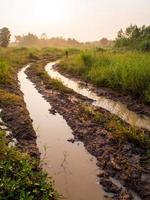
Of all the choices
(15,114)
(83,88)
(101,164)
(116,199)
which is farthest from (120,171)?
(83,88)

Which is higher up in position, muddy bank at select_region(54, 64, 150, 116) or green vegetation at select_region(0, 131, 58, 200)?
green vegetation at select_region(0, 131, 58, 200)

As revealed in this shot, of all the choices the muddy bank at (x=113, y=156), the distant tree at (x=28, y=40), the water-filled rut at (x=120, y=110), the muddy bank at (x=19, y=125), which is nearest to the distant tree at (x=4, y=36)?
the distant tree at (x=28, y=40)

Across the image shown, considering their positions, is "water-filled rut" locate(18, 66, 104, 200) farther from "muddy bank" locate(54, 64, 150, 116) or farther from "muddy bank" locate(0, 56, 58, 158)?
"muddy bank" locate(54, 64, 150, 116)

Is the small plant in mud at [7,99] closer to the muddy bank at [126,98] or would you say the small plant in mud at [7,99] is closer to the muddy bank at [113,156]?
the muddy bank at [113,156]

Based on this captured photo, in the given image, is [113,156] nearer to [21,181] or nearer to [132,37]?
[21,181]

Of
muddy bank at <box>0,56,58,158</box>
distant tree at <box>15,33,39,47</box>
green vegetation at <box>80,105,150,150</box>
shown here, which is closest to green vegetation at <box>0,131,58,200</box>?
muddy bank at <box>0,56,58,158</box>

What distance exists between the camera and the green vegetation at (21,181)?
13.5ft

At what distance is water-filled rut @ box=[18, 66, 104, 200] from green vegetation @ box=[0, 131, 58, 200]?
47cm

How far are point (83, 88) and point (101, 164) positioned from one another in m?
8.44

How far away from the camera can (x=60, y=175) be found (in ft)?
17.5

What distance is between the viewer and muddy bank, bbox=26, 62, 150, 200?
4.92 meters

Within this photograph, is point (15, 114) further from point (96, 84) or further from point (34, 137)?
point (96, 84)

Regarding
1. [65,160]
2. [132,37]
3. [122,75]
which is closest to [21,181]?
[65,160]

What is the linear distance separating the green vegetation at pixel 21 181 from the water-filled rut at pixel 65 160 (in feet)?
1.54
